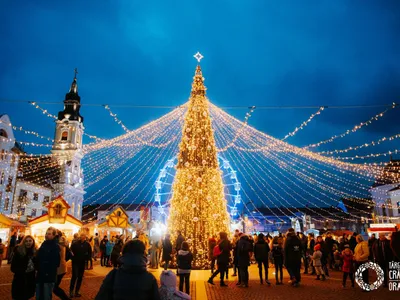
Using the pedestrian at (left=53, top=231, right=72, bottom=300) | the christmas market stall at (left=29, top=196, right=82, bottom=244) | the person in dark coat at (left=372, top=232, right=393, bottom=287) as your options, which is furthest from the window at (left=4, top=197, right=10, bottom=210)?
the person in dark coat at (left=372, top=232, right=393, bottom=287)

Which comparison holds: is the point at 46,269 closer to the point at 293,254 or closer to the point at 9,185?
the point at 293,254

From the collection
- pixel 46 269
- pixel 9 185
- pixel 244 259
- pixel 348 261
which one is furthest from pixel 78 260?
pixel 9 185


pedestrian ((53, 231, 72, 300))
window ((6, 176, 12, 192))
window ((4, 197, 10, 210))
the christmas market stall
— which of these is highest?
window ((6, 176, 12, 192))

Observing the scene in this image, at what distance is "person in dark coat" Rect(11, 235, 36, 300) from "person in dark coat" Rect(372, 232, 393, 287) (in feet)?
29.8

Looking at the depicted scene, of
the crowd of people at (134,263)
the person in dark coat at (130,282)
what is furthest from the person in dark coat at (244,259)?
the person in dark coat at (130,282)

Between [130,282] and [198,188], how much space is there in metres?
13.3

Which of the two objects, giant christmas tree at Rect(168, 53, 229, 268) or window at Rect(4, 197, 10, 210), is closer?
giant christmas tree at Rect(168, 53, 229, 268)

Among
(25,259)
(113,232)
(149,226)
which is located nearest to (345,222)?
(149,226)

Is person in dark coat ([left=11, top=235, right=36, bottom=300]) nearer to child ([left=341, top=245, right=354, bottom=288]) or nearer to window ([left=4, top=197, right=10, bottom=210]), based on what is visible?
child ([left=341, top=245, right=354, bottom=288])

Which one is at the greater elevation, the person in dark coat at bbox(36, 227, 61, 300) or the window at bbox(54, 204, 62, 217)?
the window at bbox(54, 204, 62, 217)

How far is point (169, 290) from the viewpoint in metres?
4.13

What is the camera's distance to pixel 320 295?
8742 millimetres

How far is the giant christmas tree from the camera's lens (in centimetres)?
1605

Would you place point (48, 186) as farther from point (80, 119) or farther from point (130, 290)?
point (130, 290)
